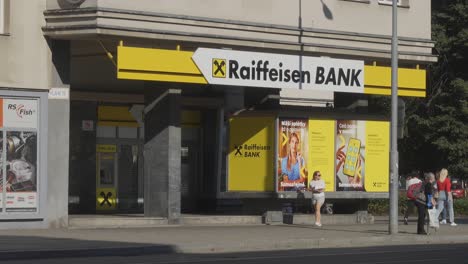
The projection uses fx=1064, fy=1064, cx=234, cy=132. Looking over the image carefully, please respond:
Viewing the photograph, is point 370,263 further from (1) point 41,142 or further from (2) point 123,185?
(2) point 123,185

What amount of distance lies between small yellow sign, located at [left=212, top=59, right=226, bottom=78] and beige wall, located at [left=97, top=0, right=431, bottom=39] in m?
1.20

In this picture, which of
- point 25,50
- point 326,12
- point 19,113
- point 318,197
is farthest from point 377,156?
point 25,50

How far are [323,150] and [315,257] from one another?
1070cm

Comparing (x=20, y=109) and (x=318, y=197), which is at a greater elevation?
(x=20, y=109)

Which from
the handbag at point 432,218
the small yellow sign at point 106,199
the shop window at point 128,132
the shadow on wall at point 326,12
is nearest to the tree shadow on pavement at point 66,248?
the handbag at point 432,218

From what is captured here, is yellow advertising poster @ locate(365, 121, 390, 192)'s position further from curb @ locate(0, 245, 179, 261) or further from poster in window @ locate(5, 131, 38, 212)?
curb @ locate(0, 245, 179, 261)

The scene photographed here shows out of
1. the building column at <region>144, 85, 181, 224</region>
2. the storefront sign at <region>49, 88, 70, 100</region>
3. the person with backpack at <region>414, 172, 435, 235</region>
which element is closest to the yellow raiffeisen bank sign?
the storefront sign at <region>49, 88, 70, 100</region>

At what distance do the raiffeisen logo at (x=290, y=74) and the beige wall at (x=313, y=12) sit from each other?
1.23 meters

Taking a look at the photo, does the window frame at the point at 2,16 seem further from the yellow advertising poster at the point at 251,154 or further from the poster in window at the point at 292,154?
the poster in window at the point at 292,154

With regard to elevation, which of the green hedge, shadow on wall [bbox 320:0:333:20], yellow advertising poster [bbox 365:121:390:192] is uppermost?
shadow on wall [bbox 320:0:333:20]

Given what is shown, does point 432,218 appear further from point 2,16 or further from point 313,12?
point 2,16

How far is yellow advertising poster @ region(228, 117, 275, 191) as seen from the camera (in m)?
31.2

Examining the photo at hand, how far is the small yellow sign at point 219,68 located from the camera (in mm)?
28281

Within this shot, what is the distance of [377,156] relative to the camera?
3275cm
